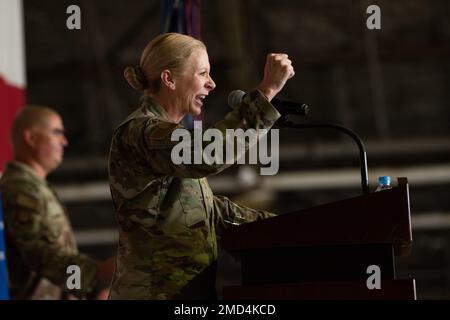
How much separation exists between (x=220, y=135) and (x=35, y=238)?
1751mm

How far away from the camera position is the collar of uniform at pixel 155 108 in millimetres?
1824

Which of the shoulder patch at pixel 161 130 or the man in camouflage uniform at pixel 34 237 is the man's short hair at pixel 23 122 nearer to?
the man in camouflage uniform at pixel 34 237

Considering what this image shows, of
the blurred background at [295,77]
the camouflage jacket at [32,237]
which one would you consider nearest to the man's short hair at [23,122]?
the camouflage jacket at [32,237]

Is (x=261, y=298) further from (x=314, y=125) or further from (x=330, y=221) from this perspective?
(x=314, y=125)

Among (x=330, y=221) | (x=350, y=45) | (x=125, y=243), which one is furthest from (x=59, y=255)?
(x=350, y=45)

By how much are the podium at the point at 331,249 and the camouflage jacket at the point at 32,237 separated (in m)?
1.60

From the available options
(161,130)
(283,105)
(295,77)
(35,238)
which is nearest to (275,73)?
(283,105)

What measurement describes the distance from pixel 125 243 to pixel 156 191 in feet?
0.37

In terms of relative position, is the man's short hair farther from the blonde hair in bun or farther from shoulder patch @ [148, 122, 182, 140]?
shoulder patch @ [148, 122, 182, 140]

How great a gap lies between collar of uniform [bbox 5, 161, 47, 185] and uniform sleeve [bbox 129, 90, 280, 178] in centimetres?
178

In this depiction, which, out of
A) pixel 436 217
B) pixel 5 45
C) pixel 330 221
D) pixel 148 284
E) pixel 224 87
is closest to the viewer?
pixel 330 221

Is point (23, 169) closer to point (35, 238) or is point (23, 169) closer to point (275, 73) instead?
point (35, 238)

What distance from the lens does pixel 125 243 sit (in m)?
1.79

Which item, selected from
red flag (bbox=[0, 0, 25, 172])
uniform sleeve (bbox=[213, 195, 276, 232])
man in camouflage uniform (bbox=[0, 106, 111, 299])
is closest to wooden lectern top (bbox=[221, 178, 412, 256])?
uniform sleeve (bbox=[213, 195, 276, 232])
